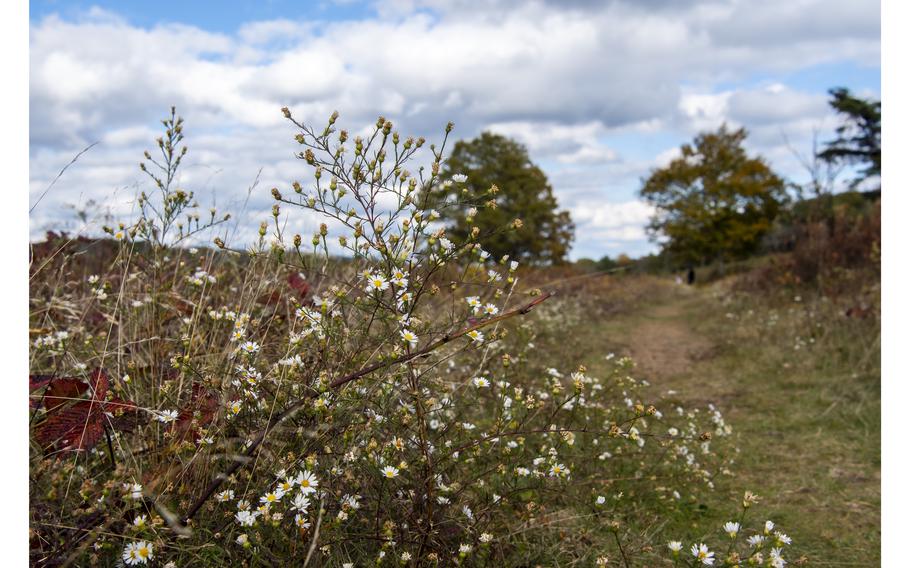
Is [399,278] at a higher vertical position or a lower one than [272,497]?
higher

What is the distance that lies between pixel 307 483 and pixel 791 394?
575 centimetres

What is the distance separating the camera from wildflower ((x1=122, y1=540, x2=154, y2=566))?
6.54 ft

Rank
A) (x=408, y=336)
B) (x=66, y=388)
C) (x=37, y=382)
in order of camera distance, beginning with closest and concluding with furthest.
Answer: (x=408, y=336) < (x=66, y=388) < (x=37, y=382)

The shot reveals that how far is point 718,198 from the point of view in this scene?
1328 inches

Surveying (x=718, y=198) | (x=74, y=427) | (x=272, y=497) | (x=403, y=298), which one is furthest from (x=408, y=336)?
(x=718, y=198)

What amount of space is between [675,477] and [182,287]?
3352mm

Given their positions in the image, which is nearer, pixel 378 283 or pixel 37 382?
pixel 378 283

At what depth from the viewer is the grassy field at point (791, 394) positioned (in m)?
3.88

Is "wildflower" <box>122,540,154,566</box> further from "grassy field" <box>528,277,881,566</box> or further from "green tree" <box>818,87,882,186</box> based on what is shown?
"green tree" <box>818,87,882,186</box>

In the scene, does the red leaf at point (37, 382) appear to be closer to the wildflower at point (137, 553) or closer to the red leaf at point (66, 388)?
the red leaf at point (66, 388)

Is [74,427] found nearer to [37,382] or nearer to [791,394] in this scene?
[37,382]

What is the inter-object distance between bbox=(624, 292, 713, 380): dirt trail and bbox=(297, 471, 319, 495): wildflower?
5.96m

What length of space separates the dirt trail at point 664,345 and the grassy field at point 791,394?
0.02 meters

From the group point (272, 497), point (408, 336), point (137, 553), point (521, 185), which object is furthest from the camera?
point (521, 185)
